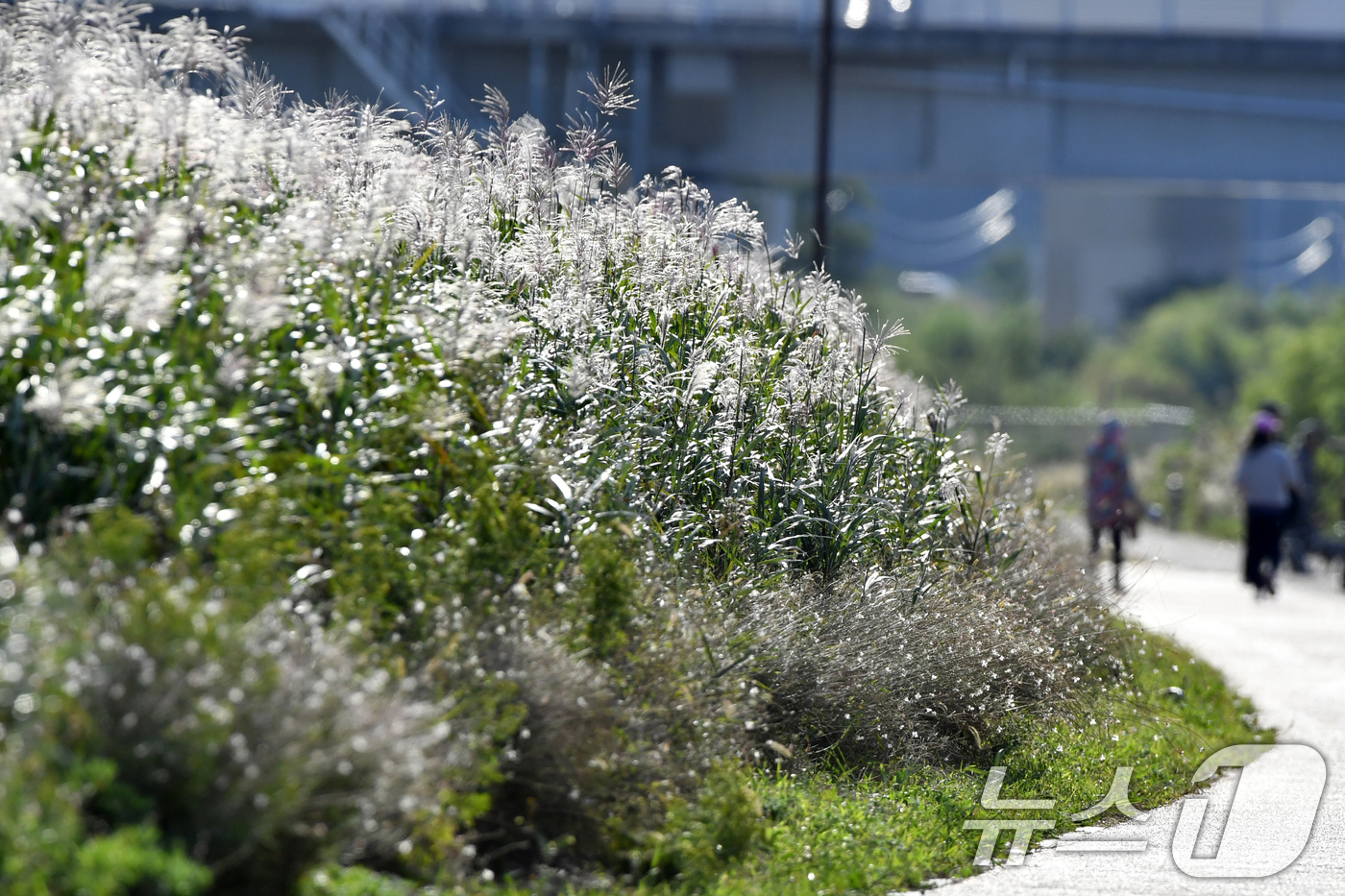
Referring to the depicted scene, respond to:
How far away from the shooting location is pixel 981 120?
2756 centimetres

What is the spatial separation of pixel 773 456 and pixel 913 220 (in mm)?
131026

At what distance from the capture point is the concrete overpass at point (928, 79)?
25641 millimetres

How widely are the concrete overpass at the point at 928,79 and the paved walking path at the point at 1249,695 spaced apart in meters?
8.18

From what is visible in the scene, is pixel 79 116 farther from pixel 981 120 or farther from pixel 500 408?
pixel 981 120

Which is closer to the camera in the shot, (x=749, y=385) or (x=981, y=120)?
(x=749, y=385)

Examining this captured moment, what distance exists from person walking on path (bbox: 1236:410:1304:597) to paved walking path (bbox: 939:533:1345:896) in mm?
399

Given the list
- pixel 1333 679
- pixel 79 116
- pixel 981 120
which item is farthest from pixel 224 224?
pixel 981 120

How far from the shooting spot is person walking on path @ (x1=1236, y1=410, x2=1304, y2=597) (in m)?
17.6

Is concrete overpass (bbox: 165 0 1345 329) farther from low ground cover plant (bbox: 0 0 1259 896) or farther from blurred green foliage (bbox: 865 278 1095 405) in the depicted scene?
blurred green foliage (bbox: 865 278 1095 405)

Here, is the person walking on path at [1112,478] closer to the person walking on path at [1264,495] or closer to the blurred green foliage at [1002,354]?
the person walking on path at [1264,495]

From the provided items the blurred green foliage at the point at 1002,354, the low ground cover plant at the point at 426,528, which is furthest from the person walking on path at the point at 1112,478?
the blurred green foliage at the point at 1002,354

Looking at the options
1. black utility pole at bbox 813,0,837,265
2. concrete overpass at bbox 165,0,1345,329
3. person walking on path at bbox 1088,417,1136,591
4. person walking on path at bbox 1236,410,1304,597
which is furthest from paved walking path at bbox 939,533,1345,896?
concrete overpass at bbox 165,0,1345,329

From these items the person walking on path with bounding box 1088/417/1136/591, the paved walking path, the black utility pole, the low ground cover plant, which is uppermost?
the black utility pole

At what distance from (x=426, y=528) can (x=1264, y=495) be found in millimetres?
13911
